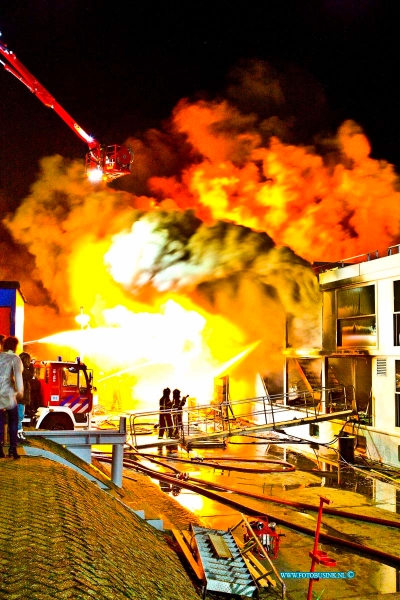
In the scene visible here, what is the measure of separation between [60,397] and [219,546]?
287 inches

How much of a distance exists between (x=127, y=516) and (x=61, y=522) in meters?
2.28

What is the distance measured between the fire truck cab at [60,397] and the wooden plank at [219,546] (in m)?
6.51

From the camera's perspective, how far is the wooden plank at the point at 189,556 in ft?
17.7

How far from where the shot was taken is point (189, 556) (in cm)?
589

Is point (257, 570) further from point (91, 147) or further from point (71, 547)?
point (91, 147)

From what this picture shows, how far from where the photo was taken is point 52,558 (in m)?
3.16

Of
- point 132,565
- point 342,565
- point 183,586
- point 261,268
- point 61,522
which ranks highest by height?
point 261,268

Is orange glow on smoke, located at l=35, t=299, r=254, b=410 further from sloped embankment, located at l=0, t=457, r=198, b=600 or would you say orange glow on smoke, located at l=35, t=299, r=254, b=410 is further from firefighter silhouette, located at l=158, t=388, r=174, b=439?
sloped embankment, located at l=0, t=457, r=198, b=600

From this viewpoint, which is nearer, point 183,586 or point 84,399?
point 183,586

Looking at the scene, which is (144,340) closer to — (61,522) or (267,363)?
(267,363)

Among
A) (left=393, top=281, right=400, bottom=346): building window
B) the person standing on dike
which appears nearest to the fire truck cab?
the person standing on dike

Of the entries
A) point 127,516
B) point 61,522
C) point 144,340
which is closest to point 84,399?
point 127,516

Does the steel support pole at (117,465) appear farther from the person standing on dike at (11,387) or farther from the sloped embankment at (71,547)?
the sloped embankment at (71,547)

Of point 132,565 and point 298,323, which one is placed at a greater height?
point 298,323
